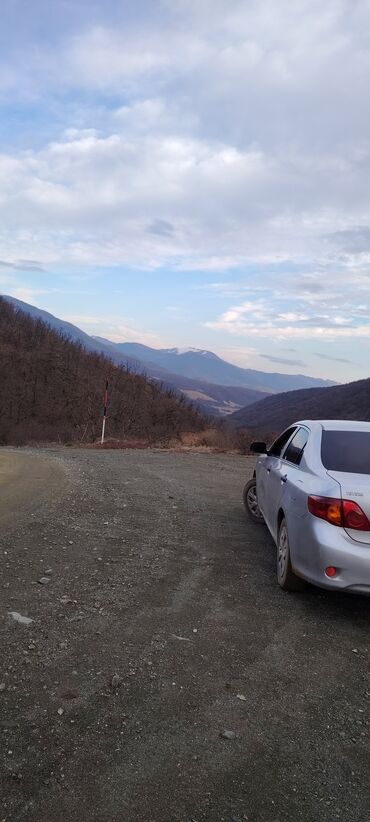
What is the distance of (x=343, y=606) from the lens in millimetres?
4629

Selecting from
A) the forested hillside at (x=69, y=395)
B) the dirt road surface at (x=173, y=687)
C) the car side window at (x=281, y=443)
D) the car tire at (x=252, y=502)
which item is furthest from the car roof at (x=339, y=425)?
the forested hillside at (x=69, y=395)

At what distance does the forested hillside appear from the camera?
268 ft

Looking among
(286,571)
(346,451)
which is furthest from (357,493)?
(286,571)

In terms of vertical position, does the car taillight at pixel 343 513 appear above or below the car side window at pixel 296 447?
below

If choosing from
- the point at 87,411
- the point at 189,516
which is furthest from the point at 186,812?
the point at 87,411

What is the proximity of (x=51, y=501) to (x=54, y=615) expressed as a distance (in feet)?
13.9

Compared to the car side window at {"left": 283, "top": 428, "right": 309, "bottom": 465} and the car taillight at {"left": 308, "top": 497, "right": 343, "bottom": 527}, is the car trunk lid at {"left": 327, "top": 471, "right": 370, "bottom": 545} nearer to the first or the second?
the car taillight at {"left": 308, "top": 497, "right": 343, "bottom": 527}

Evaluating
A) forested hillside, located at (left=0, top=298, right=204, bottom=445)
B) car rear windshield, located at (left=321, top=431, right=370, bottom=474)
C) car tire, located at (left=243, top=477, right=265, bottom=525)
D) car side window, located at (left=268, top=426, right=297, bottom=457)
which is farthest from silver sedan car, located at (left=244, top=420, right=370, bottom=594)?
forested hillside, located at (left=0, top=298, right=204, bottom=445)

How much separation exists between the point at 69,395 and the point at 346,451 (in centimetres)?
9120

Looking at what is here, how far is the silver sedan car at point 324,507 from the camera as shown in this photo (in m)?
4.09

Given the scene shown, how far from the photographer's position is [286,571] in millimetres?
4727

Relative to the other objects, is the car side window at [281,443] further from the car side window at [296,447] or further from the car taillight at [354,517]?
the car taillight at [354,517]

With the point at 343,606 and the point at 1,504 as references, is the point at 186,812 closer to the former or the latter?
the point at 343,606

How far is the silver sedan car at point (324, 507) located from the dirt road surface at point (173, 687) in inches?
15.5
